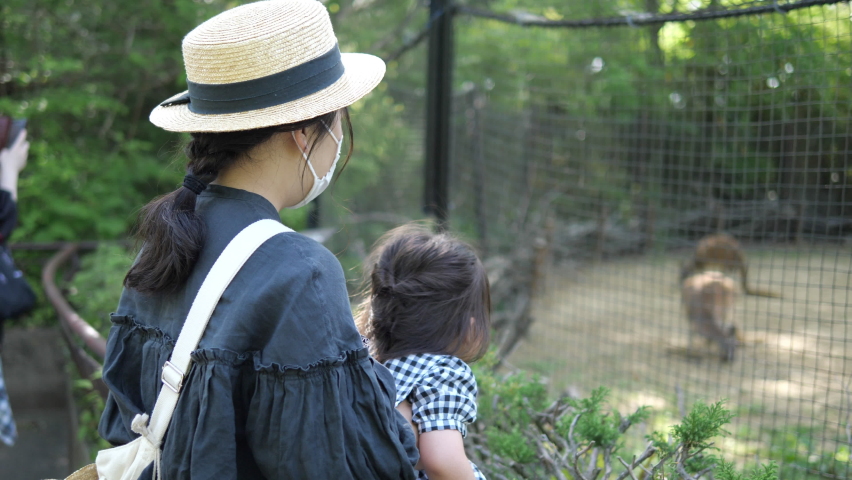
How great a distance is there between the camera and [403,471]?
Result: 1.21 m

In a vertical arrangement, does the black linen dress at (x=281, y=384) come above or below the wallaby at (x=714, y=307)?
above

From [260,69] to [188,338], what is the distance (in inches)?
19.5

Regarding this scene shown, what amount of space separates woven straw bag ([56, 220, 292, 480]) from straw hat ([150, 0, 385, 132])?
210mm

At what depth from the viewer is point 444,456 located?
4.91 ft

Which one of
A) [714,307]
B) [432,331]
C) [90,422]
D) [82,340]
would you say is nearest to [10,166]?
[82,340]

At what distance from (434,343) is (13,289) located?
2.26 metres

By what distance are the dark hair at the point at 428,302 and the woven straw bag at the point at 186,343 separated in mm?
575

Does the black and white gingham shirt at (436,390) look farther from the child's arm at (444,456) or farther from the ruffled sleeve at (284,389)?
the ruffled sleeve at (284,389)

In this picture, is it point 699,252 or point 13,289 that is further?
point 699,252

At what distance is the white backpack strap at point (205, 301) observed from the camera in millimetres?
1161

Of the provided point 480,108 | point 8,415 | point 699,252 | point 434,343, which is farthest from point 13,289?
point 699,252

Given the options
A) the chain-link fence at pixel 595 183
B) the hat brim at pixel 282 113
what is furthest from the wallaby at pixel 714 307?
the hat brim at pixel 282 113

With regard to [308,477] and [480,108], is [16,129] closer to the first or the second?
[308,477]

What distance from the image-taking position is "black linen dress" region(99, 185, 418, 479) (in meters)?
1.11
